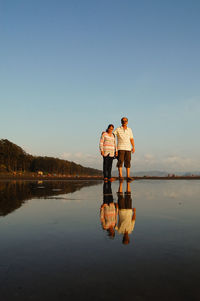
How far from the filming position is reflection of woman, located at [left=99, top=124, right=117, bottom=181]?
8.64 m

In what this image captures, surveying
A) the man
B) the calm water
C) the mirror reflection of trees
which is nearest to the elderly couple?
the man

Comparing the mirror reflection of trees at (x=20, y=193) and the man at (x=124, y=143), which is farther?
the man at (x=124, y=143)

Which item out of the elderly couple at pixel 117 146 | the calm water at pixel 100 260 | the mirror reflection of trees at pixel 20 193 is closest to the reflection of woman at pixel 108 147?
the elderly couple at pixel 117 146

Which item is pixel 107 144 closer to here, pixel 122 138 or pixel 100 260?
pixel 122 138

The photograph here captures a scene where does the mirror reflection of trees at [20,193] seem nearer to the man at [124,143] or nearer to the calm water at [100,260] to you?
the calm water at [100,260]

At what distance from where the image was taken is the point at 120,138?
8930 millimetres

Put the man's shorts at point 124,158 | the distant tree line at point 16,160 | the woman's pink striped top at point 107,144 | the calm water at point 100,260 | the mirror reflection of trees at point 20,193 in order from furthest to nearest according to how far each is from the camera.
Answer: the distant tree line at point 16,160 → the man's shorts at point 124,158 → the woman's pink striped top at point 107,144 → the mirror reflection of trees at point 20,193 → the calm water at point 100,260

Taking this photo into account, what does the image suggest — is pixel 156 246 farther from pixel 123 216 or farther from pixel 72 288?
pixel 123 216

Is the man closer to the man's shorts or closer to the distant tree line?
the man's shorts

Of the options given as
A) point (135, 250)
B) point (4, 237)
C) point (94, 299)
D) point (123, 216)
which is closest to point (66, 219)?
point (123, 216)

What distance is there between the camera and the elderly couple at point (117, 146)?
867 centimetres

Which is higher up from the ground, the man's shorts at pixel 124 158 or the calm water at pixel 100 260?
the man's shorts at pixel 124 158

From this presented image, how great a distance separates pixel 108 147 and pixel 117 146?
0.56m

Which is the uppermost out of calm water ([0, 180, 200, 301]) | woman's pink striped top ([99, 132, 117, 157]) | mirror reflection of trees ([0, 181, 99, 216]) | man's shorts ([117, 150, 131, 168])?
woman's pink striped top ([99, 132, 117, 157])
